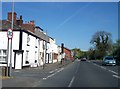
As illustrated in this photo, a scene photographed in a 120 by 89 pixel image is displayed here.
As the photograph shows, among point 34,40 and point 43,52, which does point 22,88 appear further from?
point 43,52

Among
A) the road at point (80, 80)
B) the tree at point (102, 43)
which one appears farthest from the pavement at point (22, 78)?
the tree at point (102, 43)

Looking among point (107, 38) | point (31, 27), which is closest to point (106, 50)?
point (107, 38)

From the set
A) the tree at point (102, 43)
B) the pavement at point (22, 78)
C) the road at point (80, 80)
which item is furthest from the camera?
the tree at point (102, 43)

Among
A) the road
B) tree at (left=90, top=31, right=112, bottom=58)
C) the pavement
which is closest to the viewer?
the pavement

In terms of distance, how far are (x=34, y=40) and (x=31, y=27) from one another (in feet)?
16.1

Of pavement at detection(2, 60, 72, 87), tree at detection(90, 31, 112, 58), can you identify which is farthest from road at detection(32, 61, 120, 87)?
tree at detection(90, 31, 112, 58)

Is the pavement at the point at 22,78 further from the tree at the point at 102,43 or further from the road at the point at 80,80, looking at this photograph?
the tree at the point at 102,43

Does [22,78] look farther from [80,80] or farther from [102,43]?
[102,43]

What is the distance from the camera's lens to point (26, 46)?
39.5 m

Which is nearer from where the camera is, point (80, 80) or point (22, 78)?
point (80, 80)

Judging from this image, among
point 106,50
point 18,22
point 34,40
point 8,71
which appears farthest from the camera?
point 106,50

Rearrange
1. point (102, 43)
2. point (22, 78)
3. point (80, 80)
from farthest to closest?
point (102, 43) → point (22, 78) → point (80, 80)

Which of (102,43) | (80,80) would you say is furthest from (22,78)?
(102,43)

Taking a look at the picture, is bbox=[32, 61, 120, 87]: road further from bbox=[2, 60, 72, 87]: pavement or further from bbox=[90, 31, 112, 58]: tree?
bbox=[90, 31, 112, 58]: tree
